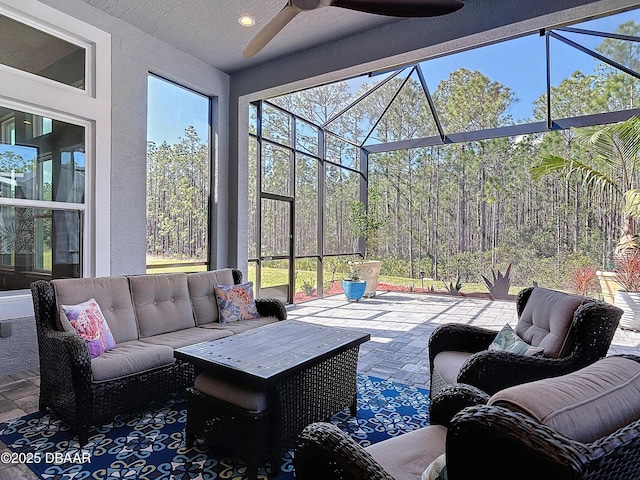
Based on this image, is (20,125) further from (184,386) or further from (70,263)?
(184,386)

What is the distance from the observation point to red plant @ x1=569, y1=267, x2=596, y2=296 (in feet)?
22.9

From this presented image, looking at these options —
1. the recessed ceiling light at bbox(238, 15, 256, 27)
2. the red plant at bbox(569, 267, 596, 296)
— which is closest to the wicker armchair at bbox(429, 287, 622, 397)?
the recessed ceiling light at bbox(238, 15, 256, 27)

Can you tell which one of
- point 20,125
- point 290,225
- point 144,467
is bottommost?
point 144,467

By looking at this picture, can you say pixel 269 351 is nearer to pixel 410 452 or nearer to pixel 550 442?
pixel 410 452

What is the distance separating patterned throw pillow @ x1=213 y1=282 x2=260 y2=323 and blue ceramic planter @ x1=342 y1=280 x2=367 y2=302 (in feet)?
13.0

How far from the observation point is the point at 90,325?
8.91 ft

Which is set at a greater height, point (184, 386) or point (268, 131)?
point (268, 131)

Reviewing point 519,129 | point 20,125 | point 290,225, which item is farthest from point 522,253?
point 20,125

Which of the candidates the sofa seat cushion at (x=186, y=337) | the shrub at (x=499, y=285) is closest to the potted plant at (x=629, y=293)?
the shrub at (x=499, y=285)

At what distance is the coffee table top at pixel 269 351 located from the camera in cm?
212

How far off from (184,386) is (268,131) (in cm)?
468

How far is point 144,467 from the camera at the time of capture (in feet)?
6.98

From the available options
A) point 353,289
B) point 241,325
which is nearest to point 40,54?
point 241,325

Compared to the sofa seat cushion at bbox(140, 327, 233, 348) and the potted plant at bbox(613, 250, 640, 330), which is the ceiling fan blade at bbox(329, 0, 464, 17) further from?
the potted plant at bbox(613, 250, 640, 330)
